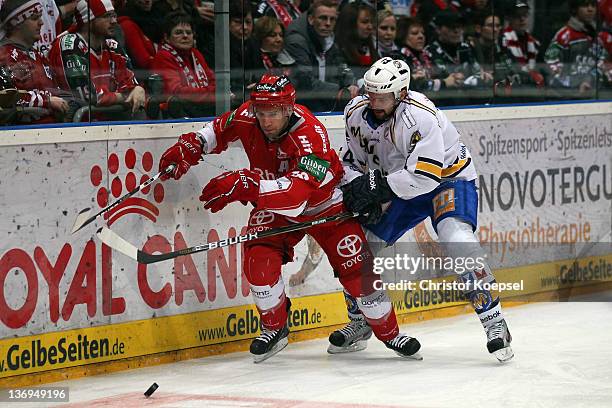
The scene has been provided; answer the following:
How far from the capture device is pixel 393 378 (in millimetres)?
6152

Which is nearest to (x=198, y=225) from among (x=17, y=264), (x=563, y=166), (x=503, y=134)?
(x=17, y=264)

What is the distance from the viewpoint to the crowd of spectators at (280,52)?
20.8ft

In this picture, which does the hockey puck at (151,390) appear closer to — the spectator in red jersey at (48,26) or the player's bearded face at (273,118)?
the player's bearded face at (273,118)

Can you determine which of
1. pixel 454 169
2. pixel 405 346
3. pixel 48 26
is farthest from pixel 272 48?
pixel 405 346

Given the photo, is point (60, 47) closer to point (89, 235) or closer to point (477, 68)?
point (89, 235)

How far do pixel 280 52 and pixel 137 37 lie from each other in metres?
0.98

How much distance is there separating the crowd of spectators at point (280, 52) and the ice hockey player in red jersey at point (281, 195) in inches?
17.5

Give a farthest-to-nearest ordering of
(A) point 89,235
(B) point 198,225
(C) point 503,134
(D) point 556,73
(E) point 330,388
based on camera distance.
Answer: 1. (D) point 556,73
2. (C) point 503,134
3. (B) point 198,225
4. (A) point 89,235
5. (E) point 330,388

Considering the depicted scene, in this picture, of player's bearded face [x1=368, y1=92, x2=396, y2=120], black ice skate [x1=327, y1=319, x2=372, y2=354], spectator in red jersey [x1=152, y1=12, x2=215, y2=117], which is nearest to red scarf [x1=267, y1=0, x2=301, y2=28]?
spectator in red jersey [x1=152, y1=12, x2=215, y2=117]

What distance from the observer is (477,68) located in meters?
8.66

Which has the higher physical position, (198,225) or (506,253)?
(198,225)

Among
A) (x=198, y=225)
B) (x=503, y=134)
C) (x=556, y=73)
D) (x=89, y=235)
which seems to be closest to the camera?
(x=89, y=235)

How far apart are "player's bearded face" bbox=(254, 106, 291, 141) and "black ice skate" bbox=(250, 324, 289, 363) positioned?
969mm

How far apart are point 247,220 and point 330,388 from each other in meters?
1.44
